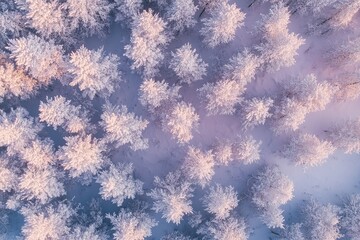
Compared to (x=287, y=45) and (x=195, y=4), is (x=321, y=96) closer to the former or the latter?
(x=287, y=45)

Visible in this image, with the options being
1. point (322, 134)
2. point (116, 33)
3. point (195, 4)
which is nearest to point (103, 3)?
point (116, 33)

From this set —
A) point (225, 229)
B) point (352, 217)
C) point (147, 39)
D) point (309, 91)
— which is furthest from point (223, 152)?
point (352, 217)

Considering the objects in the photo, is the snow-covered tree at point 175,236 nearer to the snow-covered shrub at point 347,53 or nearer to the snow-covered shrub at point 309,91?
the snow-covered shrub at point 309,91

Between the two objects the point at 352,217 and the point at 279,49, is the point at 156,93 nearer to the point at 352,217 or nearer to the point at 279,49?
the point at 279,49

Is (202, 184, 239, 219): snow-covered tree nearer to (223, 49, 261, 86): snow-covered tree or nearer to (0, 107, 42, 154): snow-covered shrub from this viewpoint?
(223, 49, 261, 86): snow-covered tree

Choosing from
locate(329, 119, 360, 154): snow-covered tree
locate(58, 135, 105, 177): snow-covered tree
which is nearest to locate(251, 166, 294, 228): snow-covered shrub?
locate(329, 119, 360, 154): snow-covered tree
